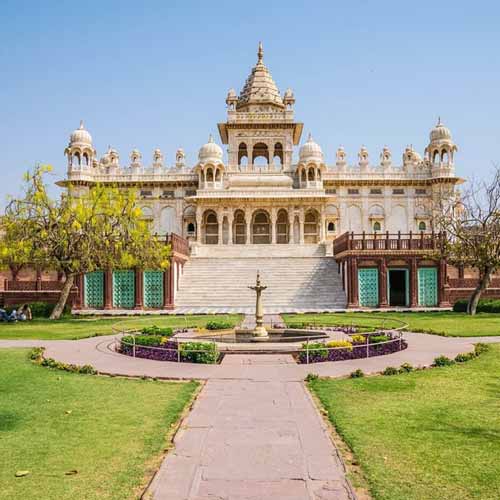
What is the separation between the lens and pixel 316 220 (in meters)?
57.7

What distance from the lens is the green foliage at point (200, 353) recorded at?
13.1 metres

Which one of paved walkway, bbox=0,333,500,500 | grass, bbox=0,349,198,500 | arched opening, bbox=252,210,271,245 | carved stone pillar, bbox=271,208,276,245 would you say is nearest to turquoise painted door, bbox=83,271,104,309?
paved walkway, bbox=0,333,500,500

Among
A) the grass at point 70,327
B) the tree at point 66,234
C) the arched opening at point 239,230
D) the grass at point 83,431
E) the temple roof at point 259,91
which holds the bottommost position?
the grass at point 70,327

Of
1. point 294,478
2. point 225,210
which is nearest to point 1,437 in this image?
point 294,478

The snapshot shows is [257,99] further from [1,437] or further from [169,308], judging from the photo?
[1,437]

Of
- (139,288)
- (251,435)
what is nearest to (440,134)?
(139,288)

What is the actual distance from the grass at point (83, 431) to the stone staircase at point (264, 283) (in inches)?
770

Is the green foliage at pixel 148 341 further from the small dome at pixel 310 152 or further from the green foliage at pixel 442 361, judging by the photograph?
the small dome at pixel 310 152

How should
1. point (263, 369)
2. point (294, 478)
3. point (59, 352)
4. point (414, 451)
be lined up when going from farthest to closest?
point (59, 352), point (263, 369), point (414, 451), point (294, 478)

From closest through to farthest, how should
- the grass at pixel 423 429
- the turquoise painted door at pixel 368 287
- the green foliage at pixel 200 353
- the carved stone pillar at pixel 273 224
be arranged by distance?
1. the grass at pixel 423 429
2. the green foliage at pixel 200 353
3. the turquoise painted door at pixel 368 287
4. the carved stone pillar at pixel 273 224

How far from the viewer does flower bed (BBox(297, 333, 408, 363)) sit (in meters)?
13.3

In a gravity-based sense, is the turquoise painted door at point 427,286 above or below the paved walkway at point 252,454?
above

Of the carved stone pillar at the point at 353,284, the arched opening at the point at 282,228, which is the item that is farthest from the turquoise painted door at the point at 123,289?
the arched opening at the point at 282,228

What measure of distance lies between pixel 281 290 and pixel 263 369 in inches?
893
